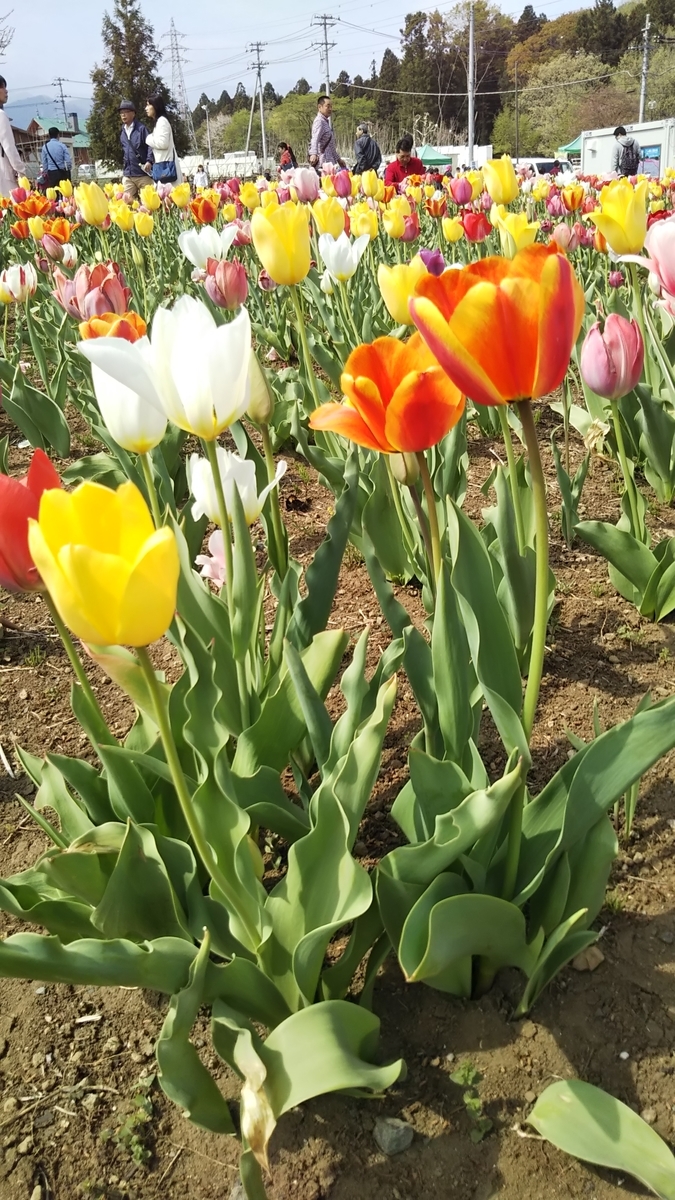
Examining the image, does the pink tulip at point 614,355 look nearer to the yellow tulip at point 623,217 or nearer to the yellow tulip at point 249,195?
the yellow tulip at point 623,217

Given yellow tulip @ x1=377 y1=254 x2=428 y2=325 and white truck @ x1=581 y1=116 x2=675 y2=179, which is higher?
white truck @ x1=581 y1=116 x2=675 y2=179

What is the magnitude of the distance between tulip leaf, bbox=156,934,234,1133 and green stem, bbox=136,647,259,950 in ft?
0.34

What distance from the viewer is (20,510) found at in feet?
3.57

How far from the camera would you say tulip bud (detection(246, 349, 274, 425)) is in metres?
1.62

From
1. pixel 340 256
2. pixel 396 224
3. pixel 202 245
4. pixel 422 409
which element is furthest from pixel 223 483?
pixel 396 224

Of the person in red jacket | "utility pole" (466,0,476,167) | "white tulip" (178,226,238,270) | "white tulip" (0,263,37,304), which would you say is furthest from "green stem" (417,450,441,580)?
"utility pole" (466,0,476,167)

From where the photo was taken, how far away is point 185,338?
1.13m

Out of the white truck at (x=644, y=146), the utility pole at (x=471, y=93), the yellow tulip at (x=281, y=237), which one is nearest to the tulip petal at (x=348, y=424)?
the yellow tulip at (x=281, y=237)

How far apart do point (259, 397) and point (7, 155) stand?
8.21 meters

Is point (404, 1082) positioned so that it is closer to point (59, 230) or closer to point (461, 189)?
point (59, 230)

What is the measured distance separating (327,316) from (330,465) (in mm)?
2094

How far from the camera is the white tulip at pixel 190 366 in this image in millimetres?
1130

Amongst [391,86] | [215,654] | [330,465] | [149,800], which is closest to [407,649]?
[215,654]

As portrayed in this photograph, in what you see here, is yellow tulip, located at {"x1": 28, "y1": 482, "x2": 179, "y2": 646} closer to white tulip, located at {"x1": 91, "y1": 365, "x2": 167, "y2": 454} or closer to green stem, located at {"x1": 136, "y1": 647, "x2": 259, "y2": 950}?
green stem, located at {"x1": 136, "y1": 647, "x2": 259, "y2": 950}
